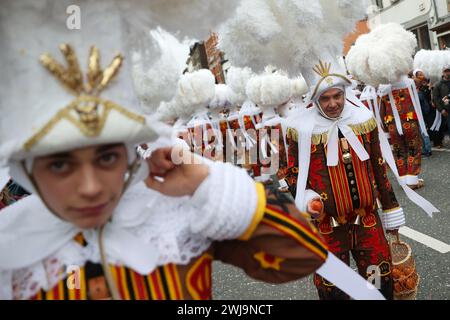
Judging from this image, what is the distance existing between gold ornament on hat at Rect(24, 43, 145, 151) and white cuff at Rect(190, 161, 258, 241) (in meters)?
0.27

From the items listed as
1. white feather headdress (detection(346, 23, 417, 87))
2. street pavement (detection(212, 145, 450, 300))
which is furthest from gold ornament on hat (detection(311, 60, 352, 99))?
white feather headdress (detection(346, 23, 417, 87))

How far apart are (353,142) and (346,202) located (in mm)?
359

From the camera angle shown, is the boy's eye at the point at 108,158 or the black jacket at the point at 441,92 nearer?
the boy's eye at the point at 108,158

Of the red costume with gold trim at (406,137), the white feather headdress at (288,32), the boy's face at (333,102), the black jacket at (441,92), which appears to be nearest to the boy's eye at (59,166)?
the white feather headdress at (288,32)

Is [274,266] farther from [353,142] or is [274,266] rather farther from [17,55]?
[353,142]

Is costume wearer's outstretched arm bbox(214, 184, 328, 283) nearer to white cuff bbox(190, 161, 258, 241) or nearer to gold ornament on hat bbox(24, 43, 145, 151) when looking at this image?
white cuff bbox(190, 161, 258, 241)

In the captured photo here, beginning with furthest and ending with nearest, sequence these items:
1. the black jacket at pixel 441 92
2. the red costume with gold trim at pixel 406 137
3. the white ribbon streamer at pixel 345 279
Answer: the black jacket at pixel 441 92 < the red costume with gold trim at pixel 406 137 < the white ribbon streamer at pixel 345 279

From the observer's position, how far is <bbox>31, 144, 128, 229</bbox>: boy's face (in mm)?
1273

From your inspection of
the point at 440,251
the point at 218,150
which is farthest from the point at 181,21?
the point at 218,150

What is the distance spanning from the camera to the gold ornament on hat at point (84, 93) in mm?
1221

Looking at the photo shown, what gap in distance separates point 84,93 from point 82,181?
0.23 metres

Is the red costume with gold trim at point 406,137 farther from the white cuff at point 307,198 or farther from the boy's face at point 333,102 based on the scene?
the white cuff at point 307,198

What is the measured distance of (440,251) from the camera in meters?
4.23

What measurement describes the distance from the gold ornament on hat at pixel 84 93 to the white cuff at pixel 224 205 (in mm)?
275
